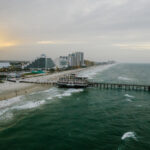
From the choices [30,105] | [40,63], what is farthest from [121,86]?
[40,63]

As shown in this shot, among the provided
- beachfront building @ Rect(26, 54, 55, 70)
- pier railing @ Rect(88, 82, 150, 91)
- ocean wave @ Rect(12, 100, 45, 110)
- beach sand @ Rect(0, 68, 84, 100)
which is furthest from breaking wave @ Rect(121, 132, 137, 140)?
beachfront building @ Rect(26, 54, 55, 70)

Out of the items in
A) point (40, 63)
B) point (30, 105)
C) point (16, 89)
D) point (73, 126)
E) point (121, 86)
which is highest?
point (40, 63)

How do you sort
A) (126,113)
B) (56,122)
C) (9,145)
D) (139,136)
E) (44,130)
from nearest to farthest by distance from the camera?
1. (9,145)
2. (139,136)
3. (44,130)
4. (56,122)
5. (126,113)

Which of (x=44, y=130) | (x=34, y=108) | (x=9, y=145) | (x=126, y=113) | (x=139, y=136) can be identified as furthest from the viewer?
(x=34, y=108)

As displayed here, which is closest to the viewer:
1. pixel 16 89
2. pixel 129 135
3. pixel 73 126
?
pixel 129 135

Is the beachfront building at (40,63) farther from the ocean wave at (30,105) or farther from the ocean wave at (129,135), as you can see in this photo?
the ocean wave at (129,135)

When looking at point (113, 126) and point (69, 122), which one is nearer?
point (113, 126)

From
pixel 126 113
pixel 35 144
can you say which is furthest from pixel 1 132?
pixel 126 113

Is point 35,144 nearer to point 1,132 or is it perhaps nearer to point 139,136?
point 1,132

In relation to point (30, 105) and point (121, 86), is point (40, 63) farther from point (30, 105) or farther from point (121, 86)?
point (30, 105)

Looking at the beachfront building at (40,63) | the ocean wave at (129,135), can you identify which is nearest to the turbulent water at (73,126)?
the ocean wave at (129,135)
